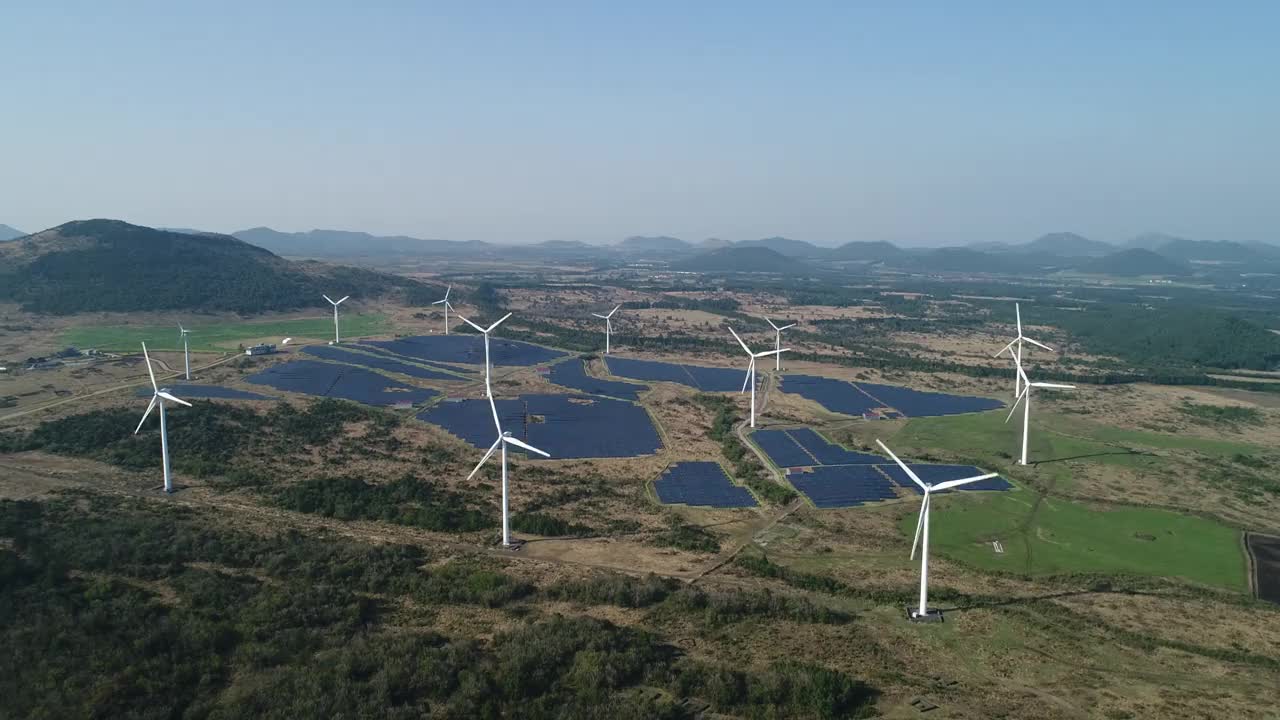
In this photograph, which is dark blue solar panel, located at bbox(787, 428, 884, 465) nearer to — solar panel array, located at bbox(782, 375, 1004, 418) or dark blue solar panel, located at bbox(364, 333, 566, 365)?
solar panel array, located at bbox(782, 375, 1004, 418)

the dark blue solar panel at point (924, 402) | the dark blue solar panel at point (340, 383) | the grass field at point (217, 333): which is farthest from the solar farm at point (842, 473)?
the grass field at point (217, 333)

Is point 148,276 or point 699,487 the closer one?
point 699,487

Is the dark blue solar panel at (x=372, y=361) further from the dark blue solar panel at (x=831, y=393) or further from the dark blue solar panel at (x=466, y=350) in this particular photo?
the dark blue solar panel at (x=831, y=393)

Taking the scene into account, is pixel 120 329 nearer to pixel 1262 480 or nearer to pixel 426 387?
pixel 426 387

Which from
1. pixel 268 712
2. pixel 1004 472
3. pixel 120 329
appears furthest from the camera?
pixel 120 329

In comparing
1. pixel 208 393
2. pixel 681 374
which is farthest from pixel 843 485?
pixel 208 393

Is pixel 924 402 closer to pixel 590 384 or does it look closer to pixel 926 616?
pixel 590 384

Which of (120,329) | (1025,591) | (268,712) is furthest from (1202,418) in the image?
(120,329)
